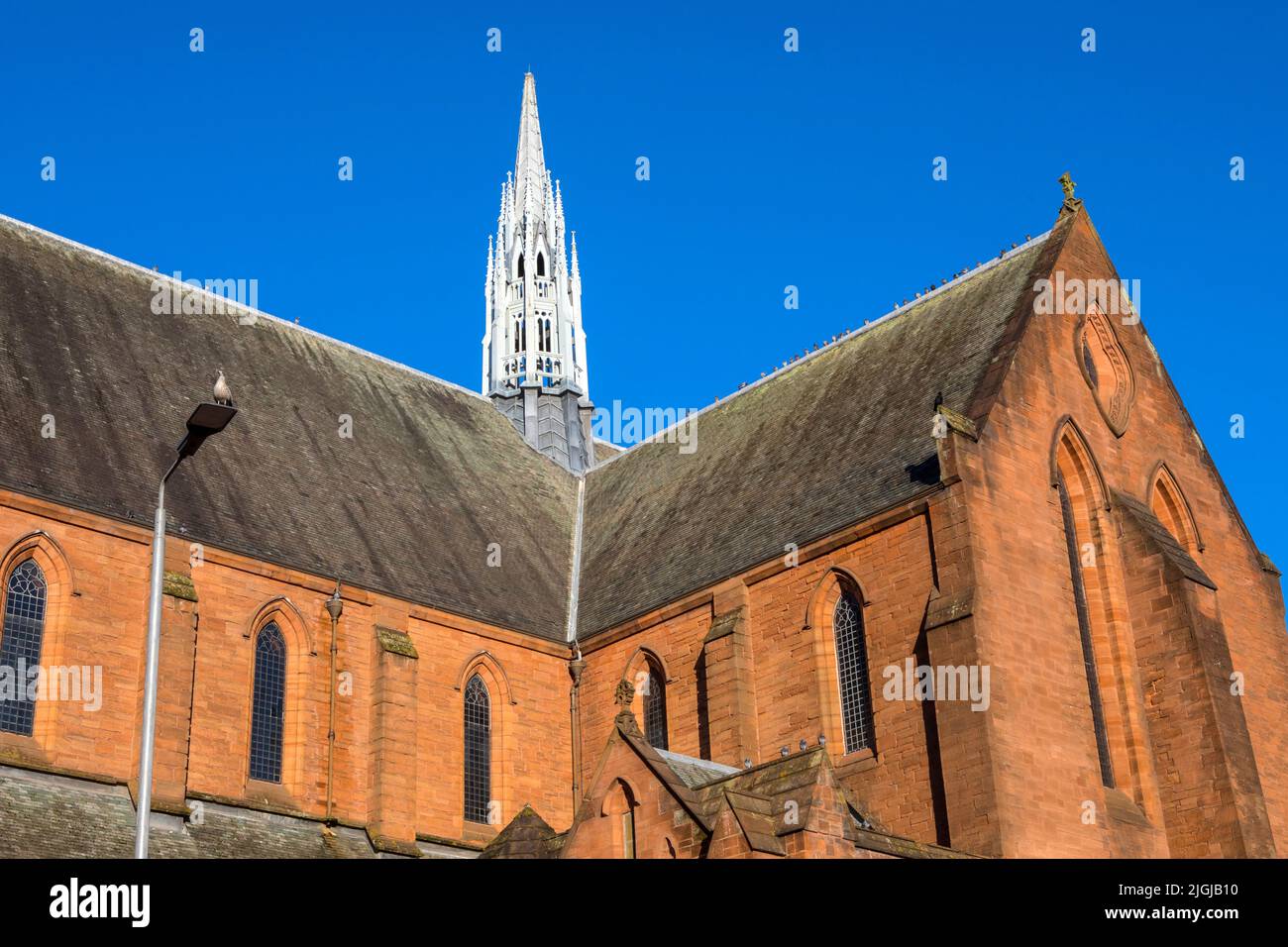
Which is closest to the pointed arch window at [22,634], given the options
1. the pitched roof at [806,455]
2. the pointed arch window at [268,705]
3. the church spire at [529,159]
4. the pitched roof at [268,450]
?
the pitched roof at [268,450]

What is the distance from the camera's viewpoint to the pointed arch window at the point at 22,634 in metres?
28.0

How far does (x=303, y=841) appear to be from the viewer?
97.9ft

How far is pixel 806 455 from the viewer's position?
118ft

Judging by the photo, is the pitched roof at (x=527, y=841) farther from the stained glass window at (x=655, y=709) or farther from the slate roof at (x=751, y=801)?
the stained glass window at (x=655, y=709)

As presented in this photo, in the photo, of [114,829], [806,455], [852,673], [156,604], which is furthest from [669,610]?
[156,604]

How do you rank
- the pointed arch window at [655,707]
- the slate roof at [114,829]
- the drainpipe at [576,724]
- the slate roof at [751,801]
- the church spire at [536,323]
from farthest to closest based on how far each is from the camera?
1. the church spire at [536,323]
2. the drainpipe at [576,724]
3. the pointed arch window at [655,707]
4. the slate roof at [114,829]
5. the slate roof at [751,801]

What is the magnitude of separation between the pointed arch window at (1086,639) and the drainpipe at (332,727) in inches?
583

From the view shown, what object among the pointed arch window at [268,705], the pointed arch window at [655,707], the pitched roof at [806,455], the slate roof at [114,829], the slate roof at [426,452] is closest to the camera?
the slate roof at [114,829]

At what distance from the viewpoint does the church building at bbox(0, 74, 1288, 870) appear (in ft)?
91.2

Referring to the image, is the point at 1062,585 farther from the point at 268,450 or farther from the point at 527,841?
the point at 268,450

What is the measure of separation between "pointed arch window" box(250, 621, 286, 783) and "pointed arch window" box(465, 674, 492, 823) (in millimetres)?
4617

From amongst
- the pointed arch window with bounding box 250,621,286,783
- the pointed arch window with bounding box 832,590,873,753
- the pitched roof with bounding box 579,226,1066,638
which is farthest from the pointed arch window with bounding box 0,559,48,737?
the pointed arch window with bounding box 832,590,873,753
